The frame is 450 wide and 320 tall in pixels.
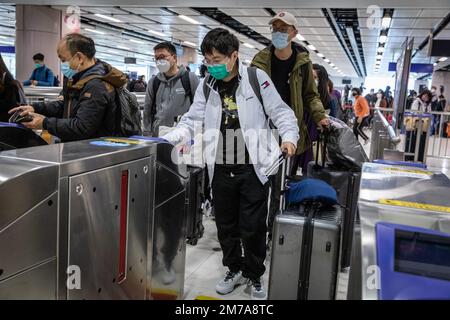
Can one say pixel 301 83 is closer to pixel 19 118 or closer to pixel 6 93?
pixel 19 118

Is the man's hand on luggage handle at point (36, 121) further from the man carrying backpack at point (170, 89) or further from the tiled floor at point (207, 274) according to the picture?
the man carrying backpack at point (170, 89)

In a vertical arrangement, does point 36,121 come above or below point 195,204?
above

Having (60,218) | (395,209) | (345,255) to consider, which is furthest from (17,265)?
(345,255)

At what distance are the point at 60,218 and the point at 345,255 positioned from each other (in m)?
2.30

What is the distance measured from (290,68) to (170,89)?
4.22 ft

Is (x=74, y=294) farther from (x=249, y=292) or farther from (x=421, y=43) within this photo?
(x=421, y=43)

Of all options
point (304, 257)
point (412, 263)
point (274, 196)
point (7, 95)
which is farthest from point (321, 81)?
point (412, 263)

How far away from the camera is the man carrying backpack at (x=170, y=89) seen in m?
4.00

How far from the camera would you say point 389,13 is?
415 inches

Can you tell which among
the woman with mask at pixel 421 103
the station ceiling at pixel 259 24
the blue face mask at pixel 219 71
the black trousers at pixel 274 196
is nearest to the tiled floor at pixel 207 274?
the black trousers at pixel 274 196

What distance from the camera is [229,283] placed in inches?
112

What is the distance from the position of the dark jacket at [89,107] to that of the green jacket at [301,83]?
4.20 feet

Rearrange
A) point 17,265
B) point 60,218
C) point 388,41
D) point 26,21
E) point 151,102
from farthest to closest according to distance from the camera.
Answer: point 388,41, point 26,21, point 151,102, point 60,218, point 17,265

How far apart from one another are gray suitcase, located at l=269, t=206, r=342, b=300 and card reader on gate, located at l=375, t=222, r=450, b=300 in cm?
90
